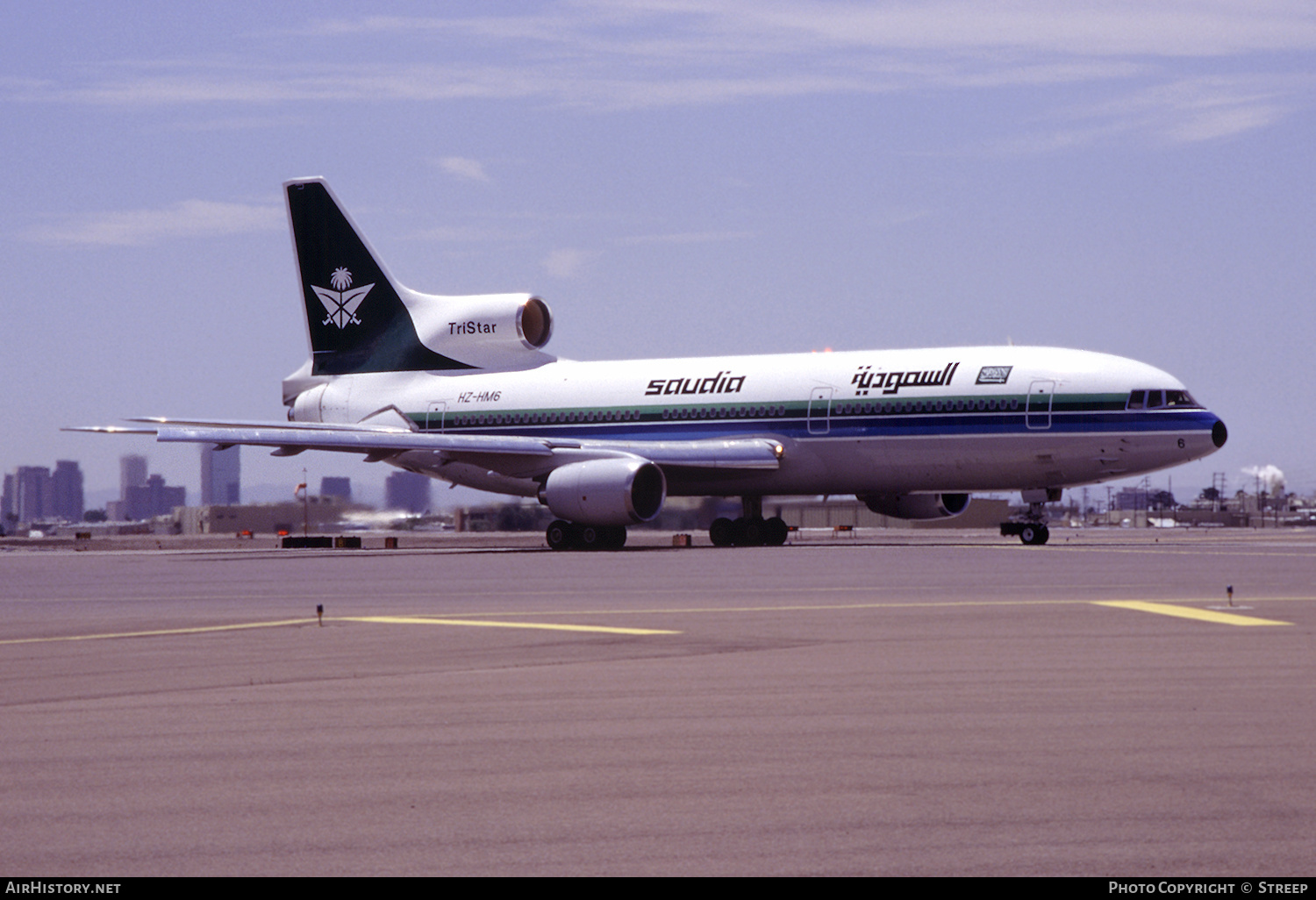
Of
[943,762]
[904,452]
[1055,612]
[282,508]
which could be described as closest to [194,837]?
[943,762]

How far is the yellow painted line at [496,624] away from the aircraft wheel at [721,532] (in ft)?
87.3

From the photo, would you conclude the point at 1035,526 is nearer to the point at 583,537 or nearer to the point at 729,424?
the point at 729,424

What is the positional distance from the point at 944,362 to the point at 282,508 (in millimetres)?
71600

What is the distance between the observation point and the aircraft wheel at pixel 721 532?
1737 inches

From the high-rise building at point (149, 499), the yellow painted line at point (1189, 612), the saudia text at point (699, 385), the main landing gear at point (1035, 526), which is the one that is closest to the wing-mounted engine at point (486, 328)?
the saudia text at point (699, 385)

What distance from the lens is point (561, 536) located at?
1606 inches

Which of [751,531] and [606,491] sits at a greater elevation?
[606,491]

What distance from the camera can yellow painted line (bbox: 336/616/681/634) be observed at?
50.6 feet

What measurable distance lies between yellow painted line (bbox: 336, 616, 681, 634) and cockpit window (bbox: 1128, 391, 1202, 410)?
24.6m

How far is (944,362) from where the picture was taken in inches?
1547

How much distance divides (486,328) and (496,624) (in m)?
32.6

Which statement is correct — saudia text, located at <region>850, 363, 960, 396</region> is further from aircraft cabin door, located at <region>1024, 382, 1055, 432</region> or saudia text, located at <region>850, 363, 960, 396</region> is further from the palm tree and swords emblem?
the palm tree and swords emblem

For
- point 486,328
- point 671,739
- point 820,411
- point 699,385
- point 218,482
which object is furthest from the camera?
point 218,482

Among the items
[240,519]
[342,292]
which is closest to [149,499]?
[240,519]
